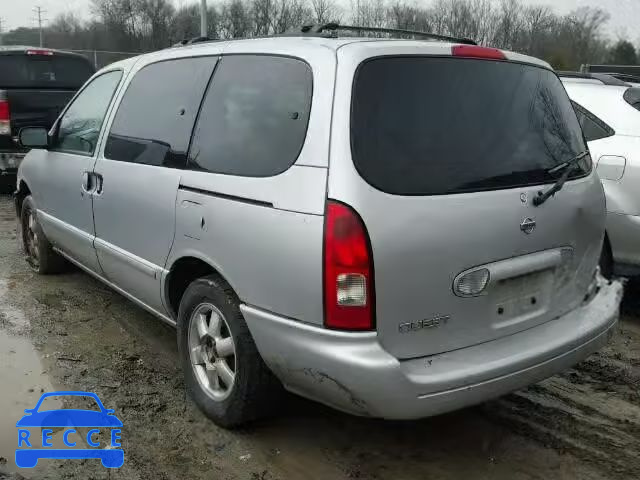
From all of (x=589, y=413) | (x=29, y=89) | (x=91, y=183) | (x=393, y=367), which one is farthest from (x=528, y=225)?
(x=29, y=89)

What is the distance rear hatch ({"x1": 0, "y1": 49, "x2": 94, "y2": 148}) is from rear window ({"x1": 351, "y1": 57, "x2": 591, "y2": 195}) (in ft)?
23.2

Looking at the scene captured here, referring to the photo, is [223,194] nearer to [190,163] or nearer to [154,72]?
[190,163]

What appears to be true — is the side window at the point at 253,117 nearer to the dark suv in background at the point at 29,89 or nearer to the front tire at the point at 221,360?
the front tire at the point at 221,360

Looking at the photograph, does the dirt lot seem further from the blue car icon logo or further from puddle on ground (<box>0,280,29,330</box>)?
puddle on ground (<box>0,280,29,330</box>)

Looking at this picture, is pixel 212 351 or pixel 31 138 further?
pixel 31 138

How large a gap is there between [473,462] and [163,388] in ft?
5.67

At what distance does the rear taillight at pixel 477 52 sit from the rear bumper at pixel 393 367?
1239 mm

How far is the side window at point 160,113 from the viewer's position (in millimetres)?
3361

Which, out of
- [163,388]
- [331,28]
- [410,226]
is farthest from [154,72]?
[410,226]

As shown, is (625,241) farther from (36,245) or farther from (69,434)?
(36,245)

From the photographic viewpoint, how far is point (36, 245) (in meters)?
5.52

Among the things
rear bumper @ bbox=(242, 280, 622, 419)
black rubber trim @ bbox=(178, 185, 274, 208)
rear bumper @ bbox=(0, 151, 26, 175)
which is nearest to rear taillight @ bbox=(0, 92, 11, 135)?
rear bumper @ bbox=(0, 151, 26, 175)

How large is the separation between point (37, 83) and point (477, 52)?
7839mm

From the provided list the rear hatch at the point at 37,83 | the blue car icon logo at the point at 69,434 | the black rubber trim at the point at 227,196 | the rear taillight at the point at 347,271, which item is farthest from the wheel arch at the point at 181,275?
the rear hatch at the point at 37,83
